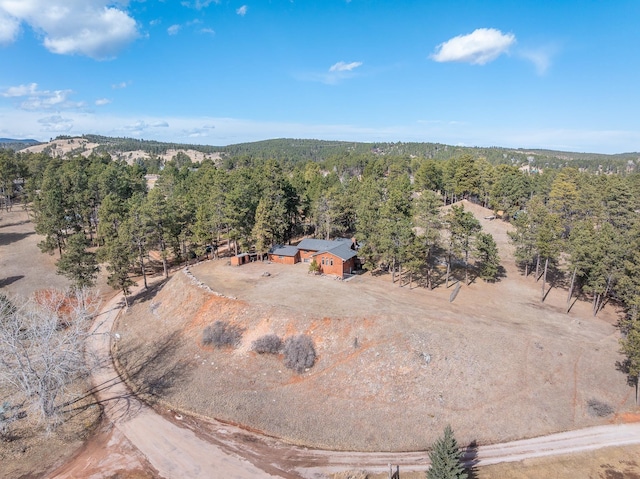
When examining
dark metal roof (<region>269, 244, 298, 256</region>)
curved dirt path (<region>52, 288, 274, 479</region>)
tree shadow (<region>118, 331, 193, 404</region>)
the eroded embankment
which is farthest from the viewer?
dark metal roof (<region>269, 244, 298, 256</region>)

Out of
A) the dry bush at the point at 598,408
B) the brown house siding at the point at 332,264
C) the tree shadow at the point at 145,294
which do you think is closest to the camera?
the dry bush at the point at 598,408

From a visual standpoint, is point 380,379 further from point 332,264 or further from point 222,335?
point 332,264

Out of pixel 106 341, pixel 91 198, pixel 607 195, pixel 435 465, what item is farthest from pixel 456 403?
pixel 91 198

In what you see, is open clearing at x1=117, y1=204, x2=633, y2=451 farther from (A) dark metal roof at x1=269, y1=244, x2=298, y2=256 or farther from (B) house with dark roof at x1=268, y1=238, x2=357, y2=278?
(A) dark metal roof at x1=269, y1=244, x2=298, y2=256

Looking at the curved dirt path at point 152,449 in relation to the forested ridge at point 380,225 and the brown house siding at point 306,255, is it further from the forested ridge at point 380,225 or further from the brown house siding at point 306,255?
the brown house siding at point 306,255

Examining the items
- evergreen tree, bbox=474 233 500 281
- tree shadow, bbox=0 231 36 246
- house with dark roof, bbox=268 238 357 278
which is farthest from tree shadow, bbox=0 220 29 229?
evergreen tree, bbox=474 233 500 281

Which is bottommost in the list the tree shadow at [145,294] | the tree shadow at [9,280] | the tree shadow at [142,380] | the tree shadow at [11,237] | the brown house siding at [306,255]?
the tree shadow at [142,380]

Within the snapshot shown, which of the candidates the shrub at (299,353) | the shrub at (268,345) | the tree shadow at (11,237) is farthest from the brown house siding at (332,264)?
the tree shadow at (11,237)
